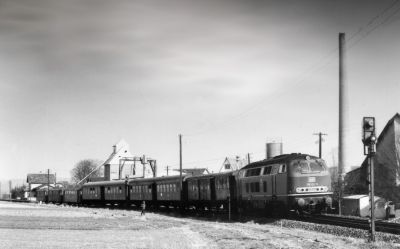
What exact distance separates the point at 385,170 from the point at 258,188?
30.1 meters

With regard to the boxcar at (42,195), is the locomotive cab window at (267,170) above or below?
above

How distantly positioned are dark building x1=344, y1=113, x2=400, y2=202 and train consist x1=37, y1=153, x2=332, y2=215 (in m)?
20.5

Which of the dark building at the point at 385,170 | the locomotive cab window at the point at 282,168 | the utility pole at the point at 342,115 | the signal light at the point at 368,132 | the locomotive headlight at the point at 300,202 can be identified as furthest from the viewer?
the dark building at the point at 385,170

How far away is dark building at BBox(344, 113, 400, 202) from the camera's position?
53031mm

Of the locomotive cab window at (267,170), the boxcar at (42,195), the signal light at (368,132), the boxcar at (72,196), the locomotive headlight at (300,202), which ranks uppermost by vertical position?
the signal light at (368,132)

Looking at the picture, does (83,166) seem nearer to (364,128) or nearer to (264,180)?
(264,180)

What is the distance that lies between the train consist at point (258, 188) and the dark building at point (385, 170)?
2047cm

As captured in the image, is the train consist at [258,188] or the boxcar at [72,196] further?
the boxcar at [72,196]

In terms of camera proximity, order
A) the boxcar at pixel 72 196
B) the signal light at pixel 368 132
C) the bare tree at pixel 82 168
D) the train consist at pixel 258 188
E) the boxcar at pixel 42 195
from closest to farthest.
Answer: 1. the signal light at pixel 368 132
2. the train consist at pixel 258 188
3. the boxcar at pixel 72 196
4. the boxcar at pixel 42 195
5. the bare tree at pixel 82 168

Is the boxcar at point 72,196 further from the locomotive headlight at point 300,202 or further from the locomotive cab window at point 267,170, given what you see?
the locomotive headlight at point 300,202

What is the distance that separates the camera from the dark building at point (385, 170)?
53031 millimetres

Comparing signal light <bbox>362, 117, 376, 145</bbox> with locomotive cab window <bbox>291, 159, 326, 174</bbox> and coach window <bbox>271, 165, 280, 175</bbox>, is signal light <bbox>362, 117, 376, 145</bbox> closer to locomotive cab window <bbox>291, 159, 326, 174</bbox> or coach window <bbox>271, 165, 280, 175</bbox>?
locomotive cab window <bbox>291, 159, 326, 174</bbox>

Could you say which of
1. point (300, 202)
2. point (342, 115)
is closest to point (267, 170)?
point (300, 202)

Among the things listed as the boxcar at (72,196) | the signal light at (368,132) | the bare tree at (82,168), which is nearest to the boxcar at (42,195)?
the boxcar at (72,196)
